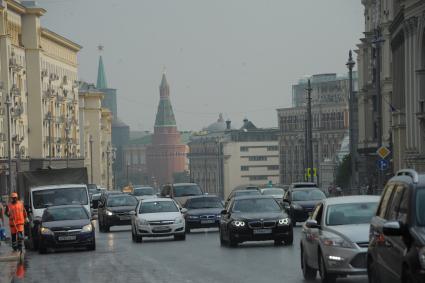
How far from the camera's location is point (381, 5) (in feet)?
315

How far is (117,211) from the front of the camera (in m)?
53.0

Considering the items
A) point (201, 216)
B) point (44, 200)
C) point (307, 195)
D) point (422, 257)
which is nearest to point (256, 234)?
point (44, 200)

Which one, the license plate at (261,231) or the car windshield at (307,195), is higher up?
the car windshield at (307,195)

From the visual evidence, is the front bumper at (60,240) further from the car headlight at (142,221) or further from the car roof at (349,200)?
the car roof at (349,200)

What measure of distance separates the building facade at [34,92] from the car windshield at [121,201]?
6196 centimetres

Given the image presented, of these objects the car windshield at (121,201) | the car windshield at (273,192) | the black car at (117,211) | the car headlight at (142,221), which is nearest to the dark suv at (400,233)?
the car headlight at (142,221)

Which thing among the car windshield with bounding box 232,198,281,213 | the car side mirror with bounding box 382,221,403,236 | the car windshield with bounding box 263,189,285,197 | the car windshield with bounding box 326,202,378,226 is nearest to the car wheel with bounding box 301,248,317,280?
the car windshield with bounding box 326,202,378,226

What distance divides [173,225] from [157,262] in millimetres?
11329

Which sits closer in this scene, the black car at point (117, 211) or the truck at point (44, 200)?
the truck at point (44, 200)

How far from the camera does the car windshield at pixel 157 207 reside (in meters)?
41.8

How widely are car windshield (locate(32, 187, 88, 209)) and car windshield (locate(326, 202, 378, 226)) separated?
20866mm

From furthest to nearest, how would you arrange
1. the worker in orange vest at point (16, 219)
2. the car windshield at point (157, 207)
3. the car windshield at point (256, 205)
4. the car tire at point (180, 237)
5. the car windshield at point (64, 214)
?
the car windshield at point (157, 207) → the car tire at point (180, 237) → the car windshield at point (64, 214) → the car windshield at point (256, 205) → the worker in orange vest at point (16, 219)

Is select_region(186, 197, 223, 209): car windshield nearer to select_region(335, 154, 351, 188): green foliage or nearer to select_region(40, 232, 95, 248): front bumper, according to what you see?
select_region(40, 232, 95, 248): front bumper

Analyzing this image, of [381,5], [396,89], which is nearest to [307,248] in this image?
[396,89]
